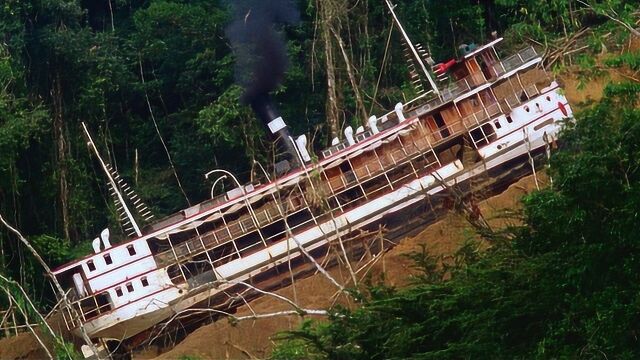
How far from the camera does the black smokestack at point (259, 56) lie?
26719 mm

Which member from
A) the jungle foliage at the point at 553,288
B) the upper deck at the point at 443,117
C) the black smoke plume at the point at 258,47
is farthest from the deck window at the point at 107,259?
the jungle foliage at the point at 553,288

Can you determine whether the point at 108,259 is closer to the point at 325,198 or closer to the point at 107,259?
the point at 107,259

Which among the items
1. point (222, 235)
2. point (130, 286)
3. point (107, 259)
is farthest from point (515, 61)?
point (107, 259)

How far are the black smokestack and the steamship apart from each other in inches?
159

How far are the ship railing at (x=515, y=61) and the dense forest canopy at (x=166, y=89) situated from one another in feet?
6.87

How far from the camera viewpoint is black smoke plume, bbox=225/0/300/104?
26.7 metres

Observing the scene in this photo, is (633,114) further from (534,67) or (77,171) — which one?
(77,171)

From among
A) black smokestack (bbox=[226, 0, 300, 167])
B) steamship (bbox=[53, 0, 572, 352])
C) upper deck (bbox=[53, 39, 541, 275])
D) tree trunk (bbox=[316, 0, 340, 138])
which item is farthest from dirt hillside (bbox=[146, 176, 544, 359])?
black smokestack (bbox=[226, 0, 300, 167])

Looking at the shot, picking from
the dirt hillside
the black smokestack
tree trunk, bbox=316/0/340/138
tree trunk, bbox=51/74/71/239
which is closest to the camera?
the dirt hillside

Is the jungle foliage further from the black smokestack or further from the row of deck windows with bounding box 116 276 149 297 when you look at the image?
the black smokestack

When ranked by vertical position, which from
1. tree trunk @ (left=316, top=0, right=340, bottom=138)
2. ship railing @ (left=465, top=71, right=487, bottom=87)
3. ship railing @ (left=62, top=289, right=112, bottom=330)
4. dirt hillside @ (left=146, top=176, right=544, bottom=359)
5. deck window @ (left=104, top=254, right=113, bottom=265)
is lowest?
dirt hillside @ (left=146, top=176, right=544, bottom=359)

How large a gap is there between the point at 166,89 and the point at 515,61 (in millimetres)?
8605

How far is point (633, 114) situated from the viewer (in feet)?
44.9

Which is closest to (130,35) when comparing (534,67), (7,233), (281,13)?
(281,13)
